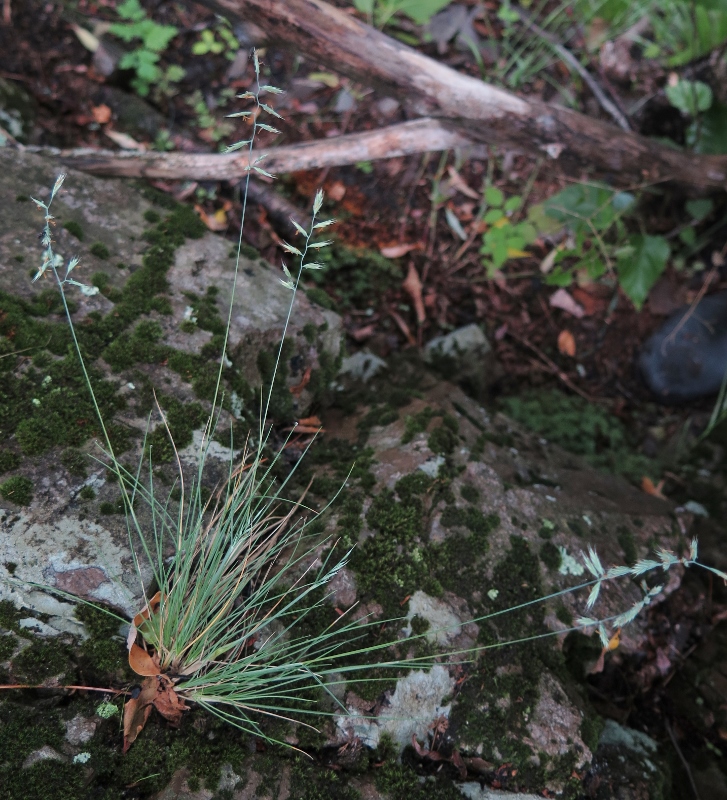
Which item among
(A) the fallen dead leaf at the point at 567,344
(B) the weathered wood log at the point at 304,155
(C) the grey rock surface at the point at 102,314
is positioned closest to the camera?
(C) the grey rock surface at the point at 102,314

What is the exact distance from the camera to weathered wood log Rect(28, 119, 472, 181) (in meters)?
2.96

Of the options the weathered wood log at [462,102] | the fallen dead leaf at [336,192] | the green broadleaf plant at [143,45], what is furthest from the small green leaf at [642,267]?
the green broadleaf plant at [143,45]

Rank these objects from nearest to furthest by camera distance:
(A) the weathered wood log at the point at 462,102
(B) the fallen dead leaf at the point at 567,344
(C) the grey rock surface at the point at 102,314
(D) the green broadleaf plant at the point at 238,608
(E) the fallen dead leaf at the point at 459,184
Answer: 1. (D) the green broadleaf plant at the point at 238,608
2. (C) the grey rock surface at the point at 102,314
3. (A) the weathered wood log at the point at 462,102
4. (B) the fallen dead leaf at the point at 567,344
5. (E) the fallen dead leaf at the point at 459,184

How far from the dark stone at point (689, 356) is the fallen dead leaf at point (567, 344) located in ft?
1.57

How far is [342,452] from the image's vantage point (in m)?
2.40

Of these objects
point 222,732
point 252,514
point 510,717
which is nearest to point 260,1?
point 252,514

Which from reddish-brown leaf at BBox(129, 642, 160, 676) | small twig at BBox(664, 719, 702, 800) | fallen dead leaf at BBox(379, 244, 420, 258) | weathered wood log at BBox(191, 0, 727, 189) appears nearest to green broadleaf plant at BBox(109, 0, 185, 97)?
weathered wood log at BBox(191, 0, 727, 189)

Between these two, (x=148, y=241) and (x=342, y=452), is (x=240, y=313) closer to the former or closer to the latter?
(x=148, y=241)

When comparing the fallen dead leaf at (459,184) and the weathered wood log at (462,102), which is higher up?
the weathered wood log at (462,102)

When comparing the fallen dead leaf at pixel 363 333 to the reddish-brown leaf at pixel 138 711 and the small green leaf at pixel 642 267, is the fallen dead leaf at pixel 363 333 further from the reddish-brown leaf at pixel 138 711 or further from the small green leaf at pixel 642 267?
the reddish-brown leaf at pixel 138 711

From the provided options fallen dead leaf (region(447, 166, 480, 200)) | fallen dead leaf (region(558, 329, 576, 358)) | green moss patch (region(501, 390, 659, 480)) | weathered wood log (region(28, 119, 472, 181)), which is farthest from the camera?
fallen dead leaf (region(447, 166, 480, 200))

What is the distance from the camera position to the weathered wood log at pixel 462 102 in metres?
2.50

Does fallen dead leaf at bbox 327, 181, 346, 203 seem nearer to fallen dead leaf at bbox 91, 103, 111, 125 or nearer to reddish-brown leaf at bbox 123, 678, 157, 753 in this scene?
fallen dead leaf at bbox 91, 103, 111, 125

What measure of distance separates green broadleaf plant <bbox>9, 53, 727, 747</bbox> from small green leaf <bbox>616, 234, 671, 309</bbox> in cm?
226
